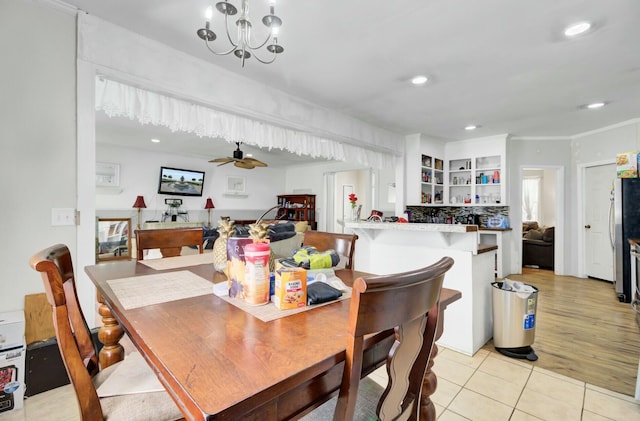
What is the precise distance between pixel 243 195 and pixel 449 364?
6.73 meters

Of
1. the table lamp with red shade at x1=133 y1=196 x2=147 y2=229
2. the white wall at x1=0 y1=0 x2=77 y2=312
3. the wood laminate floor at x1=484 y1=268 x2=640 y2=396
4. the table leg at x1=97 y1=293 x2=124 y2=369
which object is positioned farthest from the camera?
the table lamp with red shade at x1=133 y1=196 x2=147 y2=229

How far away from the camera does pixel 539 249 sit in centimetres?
580

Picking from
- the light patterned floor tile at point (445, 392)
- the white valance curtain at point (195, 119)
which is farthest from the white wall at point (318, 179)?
the light patterned floor tile at point (445, 392)

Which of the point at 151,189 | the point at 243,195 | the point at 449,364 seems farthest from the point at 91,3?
the point at 243,195

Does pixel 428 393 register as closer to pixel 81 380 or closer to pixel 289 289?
pixel 289 289

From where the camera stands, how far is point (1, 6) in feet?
5.85

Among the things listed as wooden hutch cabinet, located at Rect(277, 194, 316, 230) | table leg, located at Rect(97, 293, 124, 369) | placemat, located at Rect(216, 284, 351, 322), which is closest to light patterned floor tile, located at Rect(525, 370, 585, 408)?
placemat, located at Rect(216, 284, 351, 322)

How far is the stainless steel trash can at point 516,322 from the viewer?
2.37 metres

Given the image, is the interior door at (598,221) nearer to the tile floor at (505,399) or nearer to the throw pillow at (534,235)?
the throw pillow at (534,235)

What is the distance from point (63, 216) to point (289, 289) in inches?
75.0

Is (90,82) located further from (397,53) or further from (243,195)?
(243,195)

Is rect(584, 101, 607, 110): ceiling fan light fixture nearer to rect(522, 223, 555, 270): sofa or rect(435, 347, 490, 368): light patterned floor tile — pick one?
rect(522, 223, 555, 270): sofa

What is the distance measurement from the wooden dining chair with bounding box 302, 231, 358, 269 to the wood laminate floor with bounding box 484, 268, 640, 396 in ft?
5.79

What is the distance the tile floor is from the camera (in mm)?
1708
